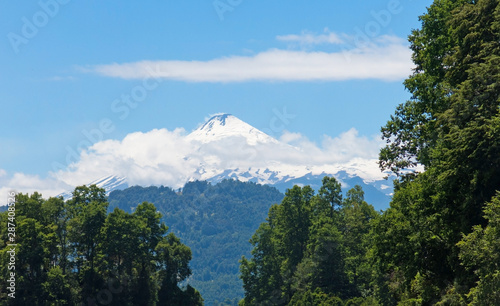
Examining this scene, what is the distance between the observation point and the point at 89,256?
8856 centimetres

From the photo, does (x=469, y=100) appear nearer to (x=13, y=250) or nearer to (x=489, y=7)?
(x=489, y=7)

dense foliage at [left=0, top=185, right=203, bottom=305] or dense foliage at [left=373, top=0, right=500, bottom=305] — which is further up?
dense foliage at [left=0, top=185, right=203, bottom=305]

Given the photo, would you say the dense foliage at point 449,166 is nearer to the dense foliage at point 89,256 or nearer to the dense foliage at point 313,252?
the dense foliage at point 313,252

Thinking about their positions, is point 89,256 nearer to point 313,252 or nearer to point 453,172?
point 313,252

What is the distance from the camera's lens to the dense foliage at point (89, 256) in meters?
75.8

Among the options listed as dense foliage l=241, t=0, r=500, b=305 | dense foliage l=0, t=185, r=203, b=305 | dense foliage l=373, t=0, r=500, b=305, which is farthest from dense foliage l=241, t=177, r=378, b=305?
dense foliage l=373, t=0, r=500, b=305

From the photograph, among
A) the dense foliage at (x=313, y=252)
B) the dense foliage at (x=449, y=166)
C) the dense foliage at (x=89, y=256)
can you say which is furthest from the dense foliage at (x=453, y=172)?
the dense foliage at (x=89, y=256)

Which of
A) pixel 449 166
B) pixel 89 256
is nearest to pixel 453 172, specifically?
pixel 449 166

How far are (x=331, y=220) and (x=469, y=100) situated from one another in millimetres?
59650

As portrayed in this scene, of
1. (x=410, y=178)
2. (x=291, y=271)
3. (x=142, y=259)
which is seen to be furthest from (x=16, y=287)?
(x=410, y=178)

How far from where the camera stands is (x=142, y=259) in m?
90.8

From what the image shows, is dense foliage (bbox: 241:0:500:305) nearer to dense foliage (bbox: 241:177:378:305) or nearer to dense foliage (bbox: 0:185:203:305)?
dense foliage (bbox: 241:177:378:305)

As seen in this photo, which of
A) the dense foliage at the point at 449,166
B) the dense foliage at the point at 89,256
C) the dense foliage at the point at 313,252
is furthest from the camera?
the dense foliage at the point at 313,252

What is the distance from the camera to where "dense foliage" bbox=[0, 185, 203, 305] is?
249 ft
